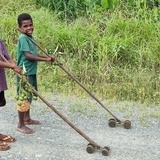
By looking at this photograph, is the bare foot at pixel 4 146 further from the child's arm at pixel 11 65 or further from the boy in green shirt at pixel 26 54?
the child's arm at pixel 11 65

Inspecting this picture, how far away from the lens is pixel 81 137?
4402 mm

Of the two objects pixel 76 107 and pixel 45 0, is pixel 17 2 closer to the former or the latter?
pixel 45 0

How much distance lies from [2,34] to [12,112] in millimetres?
2963

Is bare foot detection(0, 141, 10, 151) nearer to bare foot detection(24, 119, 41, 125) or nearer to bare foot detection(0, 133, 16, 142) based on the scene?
bare foot detection(0, 133, 16, 142)

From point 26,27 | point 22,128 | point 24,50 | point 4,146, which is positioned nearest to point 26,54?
point 24,50

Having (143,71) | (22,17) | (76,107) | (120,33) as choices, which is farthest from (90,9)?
(22,17)

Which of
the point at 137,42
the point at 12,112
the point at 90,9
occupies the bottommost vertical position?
the point at 12,112

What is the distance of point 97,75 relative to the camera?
21.3ft

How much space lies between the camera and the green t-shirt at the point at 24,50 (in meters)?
4.38

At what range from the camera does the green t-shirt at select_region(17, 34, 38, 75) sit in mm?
4383

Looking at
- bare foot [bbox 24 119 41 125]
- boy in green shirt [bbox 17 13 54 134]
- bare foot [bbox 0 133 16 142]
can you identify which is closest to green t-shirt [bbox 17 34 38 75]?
boy in green shirt [bbox 17 13 54 134]

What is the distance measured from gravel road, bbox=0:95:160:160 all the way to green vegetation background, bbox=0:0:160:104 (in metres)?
0.54

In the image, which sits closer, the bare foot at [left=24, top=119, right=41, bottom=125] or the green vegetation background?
the bare foot at [left=24, top=119, right=41, bottom=125]

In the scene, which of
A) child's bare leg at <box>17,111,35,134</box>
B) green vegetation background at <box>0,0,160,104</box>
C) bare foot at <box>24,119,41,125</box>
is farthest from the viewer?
green vegetation background at <box>0,0,160,104</box>
